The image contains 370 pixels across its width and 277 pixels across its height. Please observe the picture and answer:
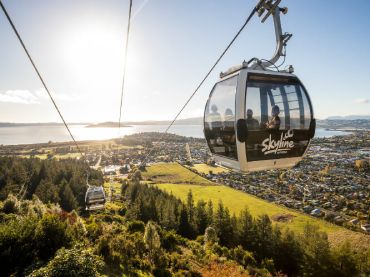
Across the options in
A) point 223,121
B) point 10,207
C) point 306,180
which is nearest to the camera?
point 223,121

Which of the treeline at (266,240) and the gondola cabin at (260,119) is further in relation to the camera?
the treeline at (266,240)

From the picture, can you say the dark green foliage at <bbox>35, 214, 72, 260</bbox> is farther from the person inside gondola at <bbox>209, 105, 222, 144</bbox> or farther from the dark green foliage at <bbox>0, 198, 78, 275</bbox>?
the person inside gondola at <bbox>209, 105, 222, 144</bbox>

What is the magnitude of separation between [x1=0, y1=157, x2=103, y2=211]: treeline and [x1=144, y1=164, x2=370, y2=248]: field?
2542 cm

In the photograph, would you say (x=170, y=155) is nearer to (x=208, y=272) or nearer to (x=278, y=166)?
(x=208, y=272)

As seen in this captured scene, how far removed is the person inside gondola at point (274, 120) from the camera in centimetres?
628

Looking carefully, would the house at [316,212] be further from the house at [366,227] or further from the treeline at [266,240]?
the treeline at [266,240]

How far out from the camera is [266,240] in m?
40.8

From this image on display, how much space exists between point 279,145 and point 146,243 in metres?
26.3

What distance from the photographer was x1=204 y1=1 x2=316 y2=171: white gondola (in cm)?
594

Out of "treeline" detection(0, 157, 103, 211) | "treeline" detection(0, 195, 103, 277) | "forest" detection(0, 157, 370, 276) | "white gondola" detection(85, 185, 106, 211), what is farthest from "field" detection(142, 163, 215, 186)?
"treeline" detection(0, 195, 103, 277)

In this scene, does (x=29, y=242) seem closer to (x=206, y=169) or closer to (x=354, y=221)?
(x=354, y=221)

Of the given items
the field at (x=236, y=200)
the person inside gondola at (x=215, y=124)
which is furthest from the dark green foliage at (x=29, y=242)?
the field at (x=236, y=200)

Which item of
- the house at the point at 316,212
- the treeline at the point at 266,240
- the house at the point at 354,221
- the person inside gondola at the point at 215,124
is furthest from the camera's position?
the house at the point at 316,212

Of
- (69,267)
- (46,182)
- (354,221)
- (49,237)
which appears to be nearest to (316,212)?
(354,221)
